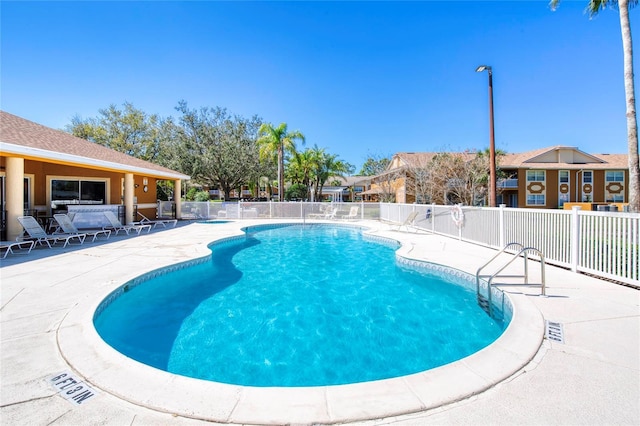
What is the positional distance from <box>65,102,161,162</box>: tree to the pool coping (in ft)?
109

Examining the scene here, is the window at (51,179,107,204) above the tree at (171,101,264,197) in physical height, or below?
below

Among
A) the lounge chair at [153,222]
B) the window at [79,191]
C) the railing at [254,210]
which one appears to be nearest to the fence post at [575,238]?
the railing at [254,210]

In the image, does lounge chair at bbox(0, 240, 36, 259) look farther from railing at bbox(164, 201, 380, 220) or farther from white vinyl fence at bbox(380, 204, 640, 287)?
white vinyl fence at bbox(380, 204, 640, 287)

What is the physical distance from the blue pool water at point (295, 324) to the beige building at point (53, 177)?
20.1ft

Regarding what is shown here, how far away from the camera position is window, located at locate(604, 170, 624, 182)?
28.6 metres

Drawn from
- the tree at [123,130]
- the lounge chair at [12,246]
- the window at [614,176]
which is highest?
the tree at [123,130]

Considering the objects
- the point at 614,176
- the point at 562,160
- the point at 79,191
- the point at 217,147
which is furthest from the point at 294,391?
the point at 614,176

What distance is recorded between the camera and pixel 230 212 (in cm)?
2084

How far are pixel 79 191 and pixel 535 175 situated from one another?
34800mm

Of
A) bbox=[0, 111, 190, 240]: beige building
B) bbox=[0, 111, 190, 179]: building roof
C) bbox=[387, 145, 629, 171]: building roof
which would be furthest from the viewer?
bbox=[387, 145, 629, 171]: building roof

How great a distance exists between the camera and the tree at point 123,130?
101ft

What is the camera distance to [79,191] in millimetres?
13383

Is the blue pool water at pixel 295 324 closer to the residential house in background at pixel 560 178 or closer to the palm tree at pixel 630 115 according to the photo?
the palm tree at pixel 630 115

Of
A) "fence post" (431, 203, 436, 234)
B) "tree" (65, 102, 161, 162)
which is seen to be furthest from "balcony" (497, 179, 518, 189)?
"tree" (65, 102, 161, 162)
